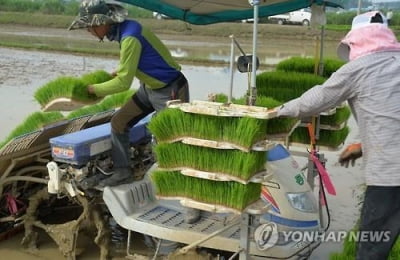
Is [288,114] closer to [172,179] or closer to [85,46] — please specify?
[172,179]

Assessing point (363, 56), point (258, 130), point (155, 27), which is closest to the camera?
point (363, 56)

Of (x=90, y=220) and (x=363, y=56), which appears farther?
(x=90, y=220)

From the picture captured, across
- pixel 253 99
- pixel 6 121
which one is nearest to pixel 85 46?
pixel 6 121

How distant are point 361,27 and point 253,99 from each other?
39.4 inches

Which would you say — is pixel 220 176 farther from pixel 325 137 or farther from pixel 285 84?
pixel 325 137

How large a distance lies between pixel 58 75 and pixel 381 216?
12.0 meters

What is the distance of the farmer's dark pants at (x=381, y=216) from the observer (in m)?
2.60

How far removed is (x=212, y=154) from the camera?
10.4 ft

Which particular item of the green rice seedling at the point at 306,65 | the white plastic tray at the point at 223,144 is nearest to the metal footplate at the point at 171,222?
the white plastic tray at the point at 223,144

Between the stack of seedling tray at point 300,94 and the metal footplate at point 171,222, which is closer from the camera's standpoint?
the metal footplate at point 171,222

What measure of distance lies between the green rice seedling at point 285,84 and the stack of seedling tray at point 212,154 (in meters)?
2.01

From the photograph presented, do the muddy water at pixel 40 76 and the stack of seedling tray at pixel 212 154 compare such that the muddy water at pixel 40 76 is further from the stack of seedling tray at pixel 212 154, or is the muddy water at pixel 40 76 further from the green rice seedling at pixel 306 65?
the stack of seedling tray at pixel 212 154

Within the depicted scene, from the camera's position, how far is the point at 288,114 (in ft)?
9.33

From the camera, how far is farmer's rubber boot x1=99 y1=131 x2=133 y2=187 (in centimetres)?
427
